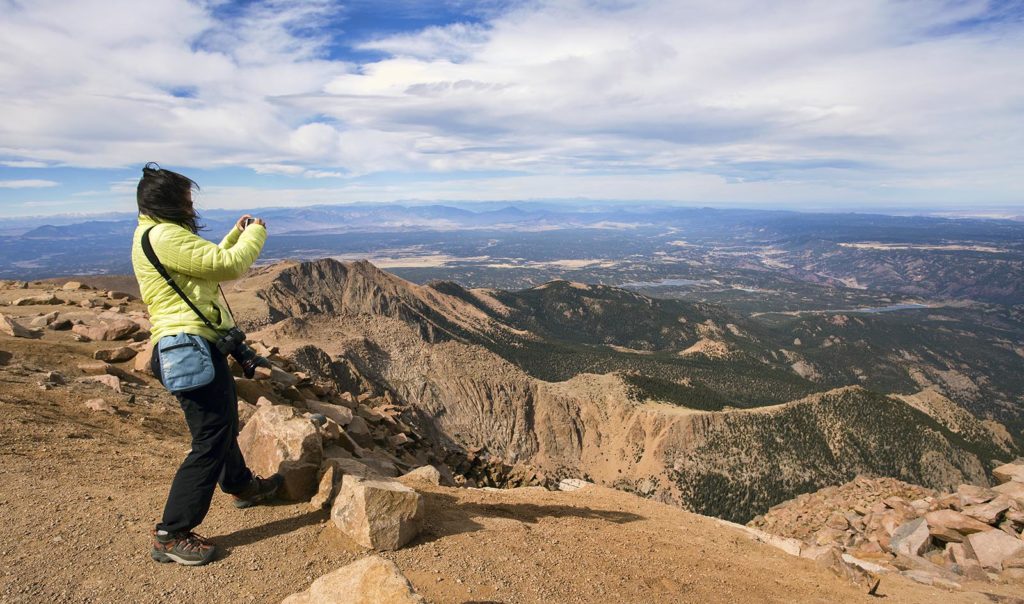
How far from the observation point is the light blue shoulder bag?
5273mm

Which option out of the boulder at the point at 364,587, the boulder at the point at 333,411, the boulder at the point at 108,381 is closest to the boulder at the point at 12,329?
the boulder at the point at 108,381

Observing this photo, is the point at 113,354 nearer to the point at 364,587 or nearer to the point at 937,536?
the point at 364,587

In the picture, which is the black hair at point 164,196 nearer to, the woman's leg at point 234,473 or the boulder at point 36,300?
the woman's leg at point 234,473

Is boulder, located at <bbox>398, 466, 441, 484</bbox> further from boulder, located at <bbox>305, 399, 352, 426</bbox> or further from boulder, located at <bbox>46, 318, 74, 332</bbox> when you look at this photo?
boulder, located at <bbox>46, 318, 74, 332</bbox>

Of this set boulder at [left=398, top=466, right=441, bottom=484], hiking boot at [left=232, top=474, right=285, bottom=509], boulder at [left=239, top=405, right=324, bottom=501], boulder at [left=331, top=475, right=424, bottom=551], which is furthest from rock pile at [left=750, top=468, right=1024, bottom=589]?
hiking boot at [left=232, top=474, right=285, bottom=509]

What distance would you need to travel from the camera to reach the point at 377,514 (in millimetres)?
6215

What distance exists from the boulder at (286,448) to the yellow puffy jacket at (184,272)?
247cm

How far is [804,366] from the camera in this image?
414 feet

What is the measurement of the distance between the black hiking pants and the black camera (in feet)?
0.32

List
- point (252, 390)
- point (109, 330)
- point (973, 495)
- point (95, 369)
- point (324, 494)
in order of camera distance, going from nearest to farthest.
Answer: point (324, 494) < point (95, 369) < point (252, 390) < point (109, 330) < point (973, 495)

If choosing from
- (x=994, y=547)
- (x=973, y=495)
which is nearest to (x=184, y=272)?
(x=994, y=547)

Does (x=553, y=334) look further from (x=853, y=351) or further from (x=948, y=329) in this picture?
(x=948, y=329)

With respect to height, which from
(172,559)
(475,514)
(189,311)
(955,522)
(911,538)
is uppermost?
(189,311)

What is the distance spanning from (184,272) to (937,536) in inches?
778
